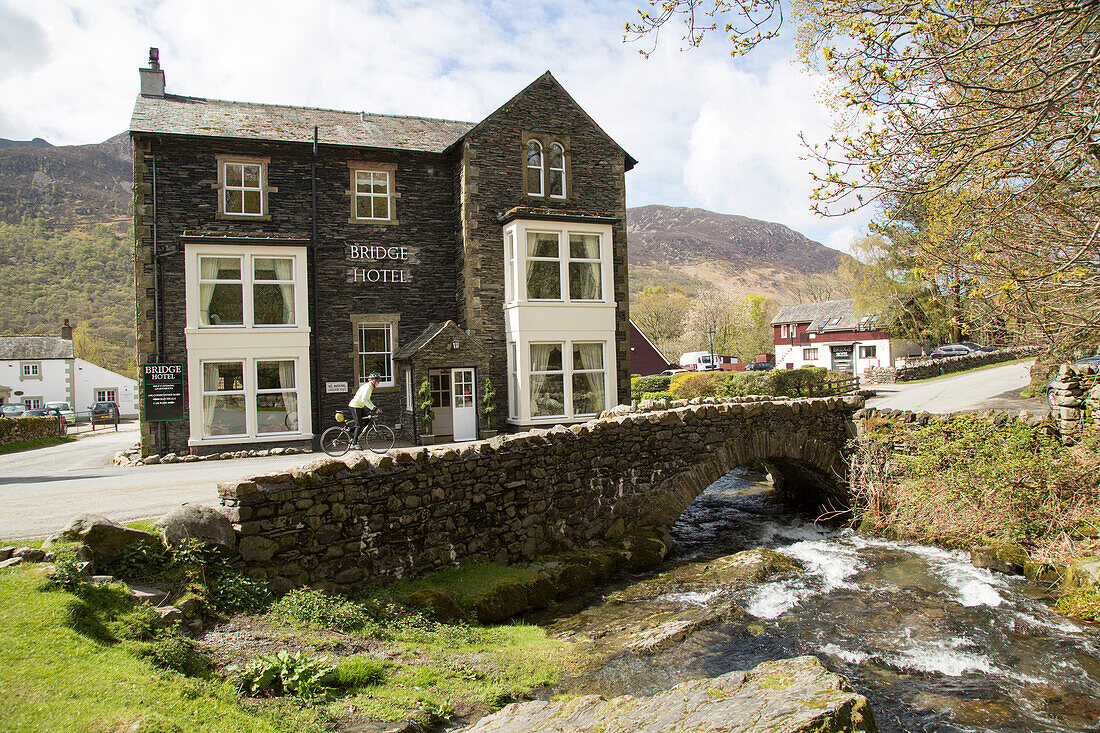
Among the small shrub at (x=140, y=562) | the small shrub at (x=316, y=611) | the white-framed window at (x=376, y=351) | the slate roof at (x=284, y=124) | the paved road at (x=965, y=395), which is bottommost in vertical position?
the small shrub at (x=316, y=611)

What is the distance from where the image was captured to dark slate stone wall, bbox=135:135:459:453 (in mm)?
17656

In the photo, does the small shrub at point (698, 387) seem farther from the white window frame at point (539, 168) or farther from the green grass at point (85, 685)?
the green grass at point (85, 685)

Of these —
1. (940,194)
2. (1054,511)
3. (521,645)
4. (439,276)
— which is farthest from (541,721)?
(439,276)

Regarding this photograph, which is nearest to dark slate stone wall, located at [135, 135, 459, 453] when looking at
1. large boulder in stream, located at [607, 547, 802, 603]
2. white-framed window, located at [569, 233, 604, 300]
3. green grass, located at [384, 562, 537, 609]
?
white-framed window, located at [569, 233, 604, 300]

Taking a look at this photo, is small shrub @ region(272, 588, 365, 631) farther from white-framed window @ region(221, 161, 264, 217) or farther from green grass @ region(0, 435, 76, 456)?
green grass @ region(0, 435, 76, 456)

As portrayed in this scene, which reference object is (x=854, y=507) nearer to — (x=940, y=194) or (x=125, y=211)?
(x=940, y=194)

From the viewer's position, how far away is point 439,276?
2038cm

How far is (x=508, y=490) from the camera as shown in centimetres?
1010

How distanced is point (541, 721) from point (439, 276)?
16.6m

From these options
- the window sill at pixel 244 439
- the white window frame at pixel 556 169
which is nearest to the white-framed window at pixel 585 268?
the white window frame at pixel 556 169

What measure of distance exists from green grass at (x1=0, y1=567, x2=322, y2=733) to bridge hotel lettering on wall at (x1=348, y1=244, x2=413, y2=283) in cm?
1472

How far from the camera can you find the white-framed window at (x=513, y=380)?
19.4m

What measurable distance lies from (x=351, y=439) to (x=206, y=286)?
629cm

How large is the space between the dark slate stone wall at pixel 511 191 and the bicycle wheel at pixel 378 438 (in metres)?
3.33
